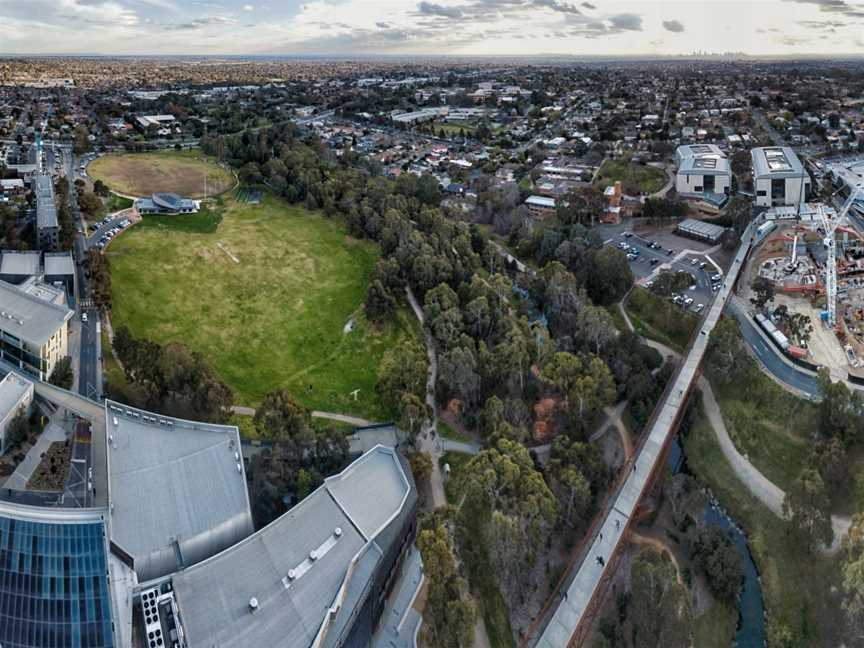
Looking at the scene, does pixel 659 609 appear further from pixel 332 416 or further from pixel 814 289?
pixel 814 289

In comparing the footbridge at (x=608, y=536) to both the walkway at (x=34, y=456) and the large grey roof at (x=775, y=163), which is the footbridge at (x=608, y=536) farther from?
the large grey roof at (x=775, y=163)

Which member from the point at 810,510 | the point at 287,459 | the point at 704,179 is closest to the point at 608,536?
the point at 810,510

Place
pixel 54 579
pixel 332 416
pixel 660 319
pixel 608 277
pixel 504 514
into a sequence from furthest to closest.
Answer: pixel 608 277, pixel 660 319, pixel 332 416, pixel 504 514, pixel 54 579

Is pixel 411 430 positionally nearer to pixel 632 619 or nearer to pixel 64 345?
pixel 632 619

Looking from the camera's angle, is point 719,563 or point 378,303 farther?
point 378,303

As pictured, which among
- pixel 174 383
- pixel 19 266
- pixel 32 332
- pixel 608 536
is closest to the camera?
pixel 608 536
